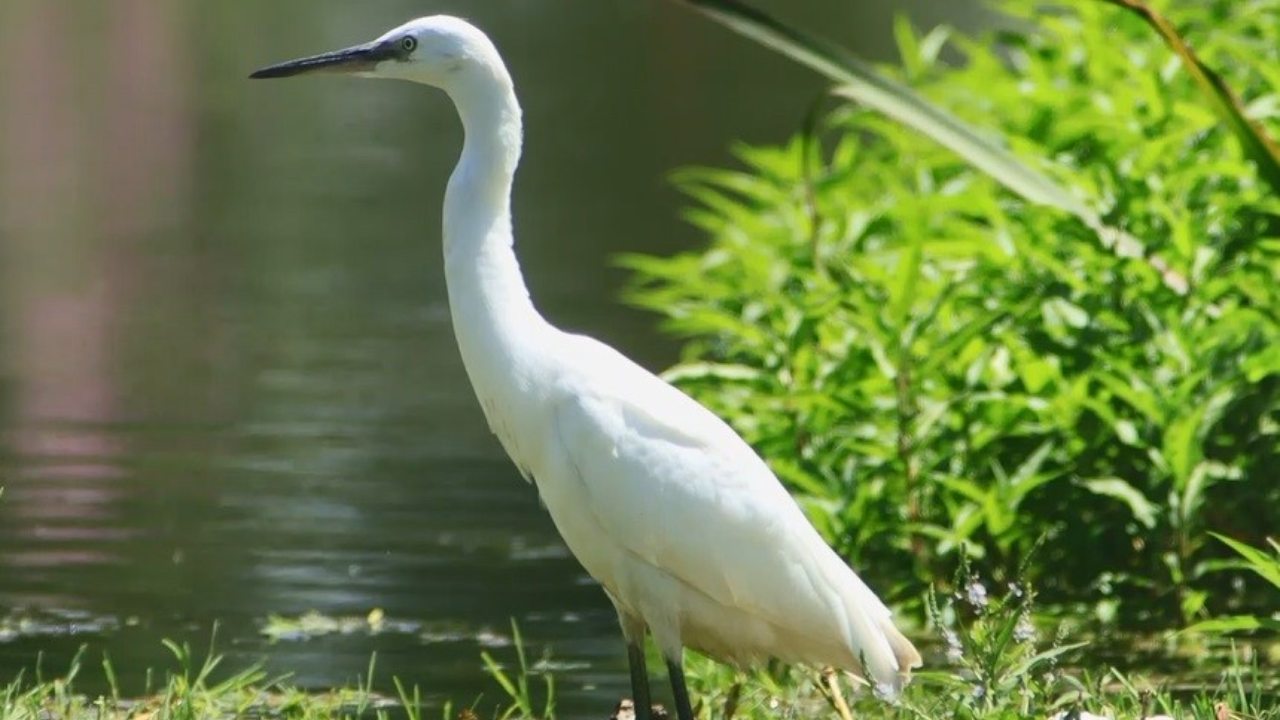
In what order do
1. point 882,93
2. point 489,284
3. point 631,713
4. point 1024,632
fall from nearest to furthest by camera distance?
point 882,93
point 1024,632
point 489,284
point 631,713

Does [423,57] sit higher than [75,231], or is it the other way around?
[423,57]

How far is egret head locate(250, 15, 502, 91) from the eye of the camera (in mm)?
4773

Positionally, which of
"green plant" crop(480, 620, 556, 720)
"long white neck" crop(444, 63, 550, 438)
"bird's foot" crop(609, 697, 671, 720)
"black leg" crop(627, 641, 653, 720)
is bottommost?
"green plant" crop(480, 620, 556, 720)

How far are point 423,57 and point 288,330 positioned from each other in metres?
6.90

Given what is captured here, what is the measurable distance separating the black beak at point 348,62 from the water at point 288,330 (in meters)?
1.81

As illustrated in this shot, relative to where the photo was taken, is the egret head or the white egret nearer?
the white egret

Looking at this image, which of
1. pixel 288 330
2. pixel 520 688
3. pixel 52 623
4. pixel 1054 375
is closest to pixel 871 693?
pixel 520 688

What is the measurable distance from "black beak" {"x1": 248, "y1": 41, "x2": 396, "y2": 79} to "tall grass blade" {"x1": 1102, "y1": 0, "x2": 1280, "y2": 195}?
8.04 feet

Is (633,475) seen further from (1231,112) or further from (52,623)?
(52,623)

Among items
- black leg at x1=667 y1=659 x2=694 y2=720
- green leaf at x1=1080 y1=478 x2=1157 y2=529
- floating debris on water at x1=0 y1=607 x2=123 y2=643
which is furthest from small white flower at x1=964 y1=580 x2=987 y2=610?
floating debris on water at x1=0 y1=607 x2=123 y2=643

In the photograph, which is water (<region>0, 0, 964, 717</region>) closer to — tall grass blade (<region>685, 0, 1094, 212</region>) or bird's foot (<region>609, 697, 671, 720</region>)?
bird's foot (<region>609, 697, 671, 720</region>)

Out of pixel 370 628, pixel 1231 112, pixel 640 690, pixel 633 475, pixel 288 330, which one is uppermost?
pixel 1231 112

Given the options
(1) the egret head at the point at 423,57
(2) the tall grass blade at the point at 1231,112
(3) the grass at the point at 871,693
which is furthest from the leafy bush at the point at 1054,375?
(2) the tall grass blade at the point at 1231,112

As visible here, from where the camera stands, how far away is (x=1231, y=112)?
2.49 meters
